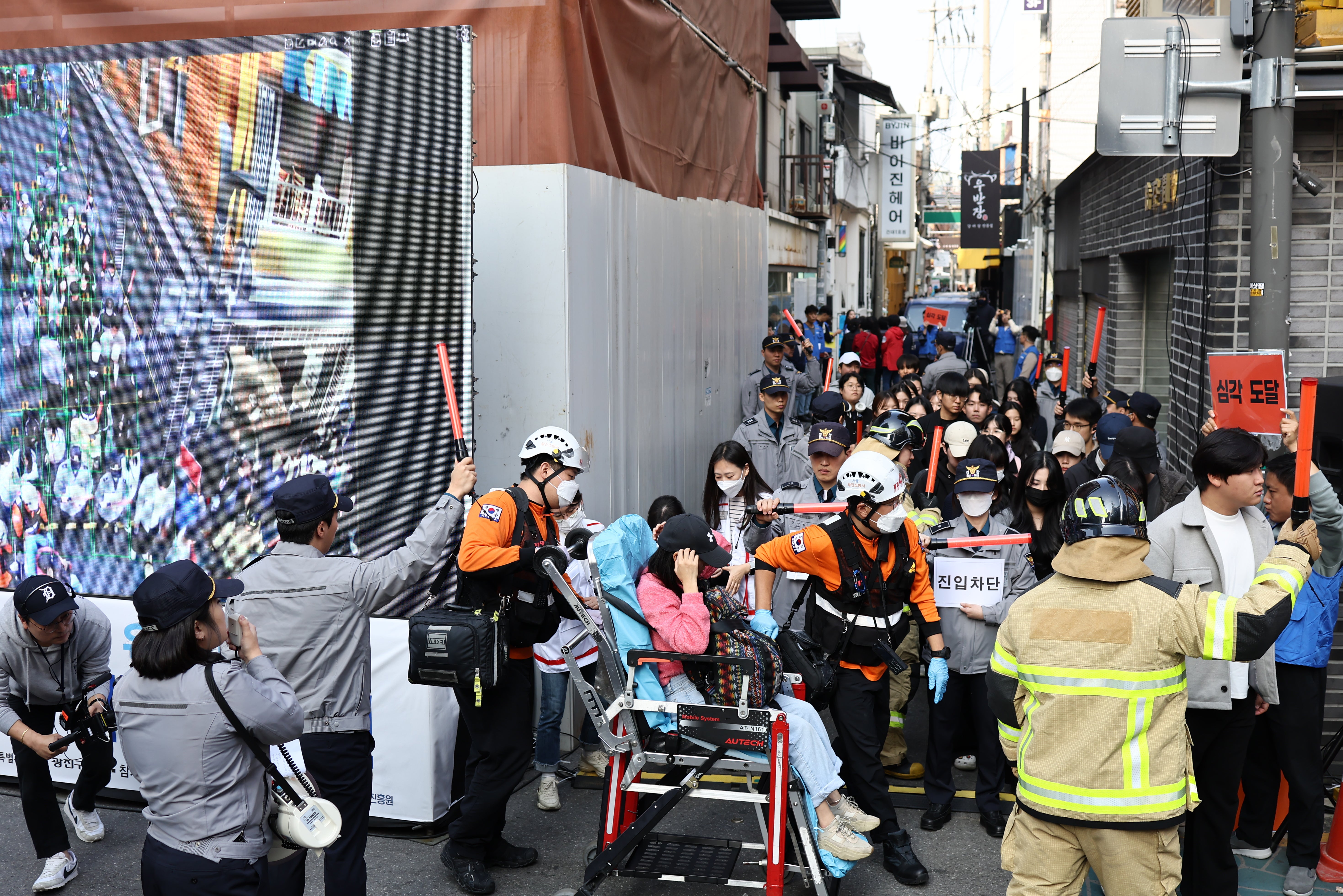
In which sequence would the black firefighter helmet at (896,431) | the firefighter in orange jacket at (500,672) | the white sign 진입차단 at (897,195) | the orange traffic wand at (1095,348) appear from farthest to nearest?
the white sign 진입차단 at (897,195) → the orange traffic wand at (1095,348) → the black firefighter helmet at (896,431) → the firefighter in orange jacket at (500,672)

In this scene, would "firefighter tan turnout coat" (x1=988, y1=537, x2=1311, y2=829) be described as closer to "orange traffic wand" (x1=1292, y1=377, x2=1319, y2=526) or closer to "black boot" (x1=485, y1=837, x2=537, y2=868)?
"orange traffic wand" (x1=1292, y1=377, x2=1319, y2=526)

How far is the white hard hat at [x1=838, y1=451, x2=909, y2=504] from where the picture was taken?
5078 millimetres

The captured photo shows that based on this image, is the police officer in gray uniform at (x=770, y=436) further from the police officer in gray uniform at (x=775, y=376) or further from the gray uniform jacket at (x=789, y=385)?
the police officer in gray uniform at (x=775, y=376)

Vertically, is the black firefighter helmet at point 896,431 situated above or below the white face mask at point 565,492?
above

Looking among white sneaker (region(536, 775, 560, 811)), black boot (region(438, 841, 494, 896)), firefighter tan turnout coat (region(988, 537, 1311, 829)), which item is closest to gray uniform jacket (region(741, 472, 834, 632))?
white sneaker (region(536, 775, 560, 811))

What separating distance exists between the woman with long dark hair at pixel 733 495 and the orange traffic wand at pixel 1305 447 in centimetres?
317

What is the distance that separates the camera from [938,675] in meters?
5.32

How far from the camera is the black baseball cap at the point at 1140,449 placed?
6.69 meters

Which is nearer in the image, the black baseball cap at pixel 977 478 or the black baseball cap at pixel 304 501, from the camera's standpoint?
the black baseball cap at pixel 304 501

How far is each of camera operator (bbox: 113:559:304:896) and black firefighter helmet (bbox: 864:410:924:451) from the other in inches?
176

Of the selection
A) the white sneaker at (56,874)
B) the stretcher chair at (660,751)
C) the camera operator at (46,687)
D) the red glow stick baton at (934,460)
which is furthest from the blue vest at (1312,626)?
the white sneaker at (56,874)

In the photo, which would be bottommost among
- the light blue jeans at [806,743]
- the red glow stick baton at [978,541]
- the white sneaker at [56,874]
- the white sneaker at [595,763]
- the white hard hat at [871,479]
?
the white sneaker at [56,874]

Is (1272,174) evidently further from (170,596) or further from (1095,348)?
(1095,348)

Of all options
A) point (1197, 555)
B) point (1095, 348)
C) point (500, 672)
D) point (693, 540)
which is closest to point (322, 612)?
point (500, 672)
